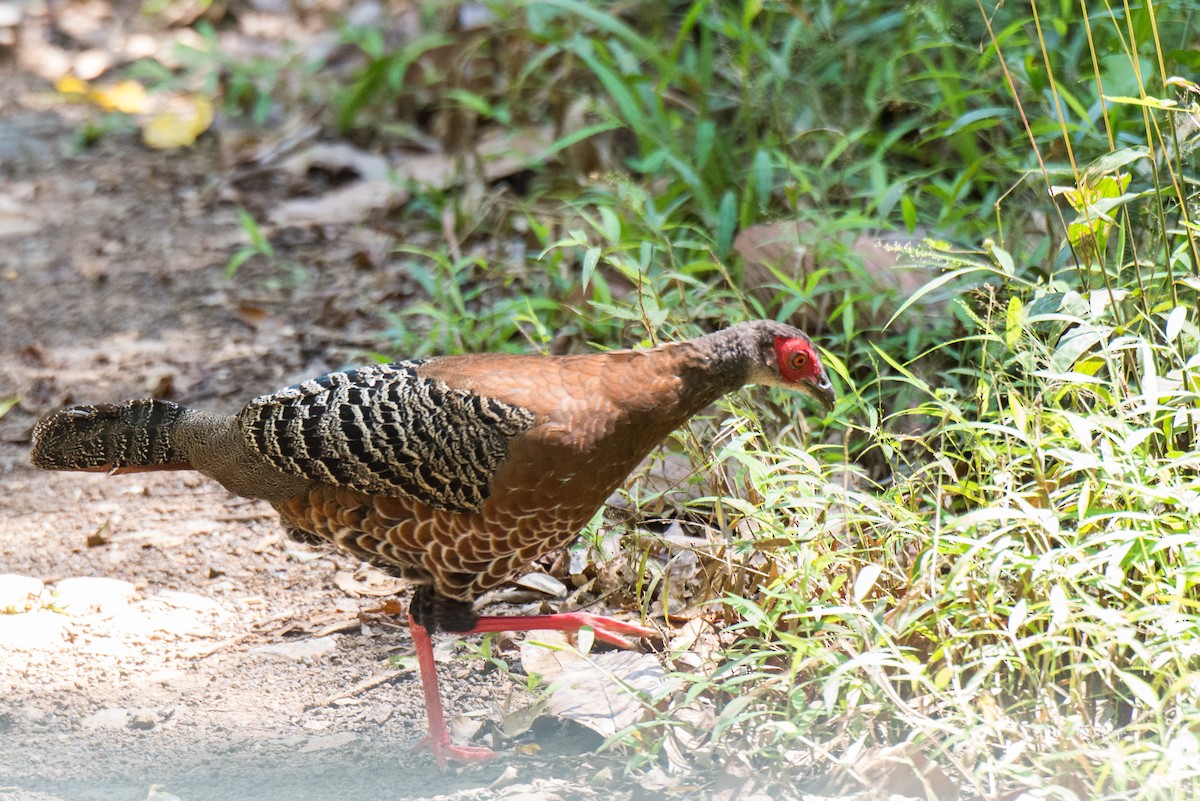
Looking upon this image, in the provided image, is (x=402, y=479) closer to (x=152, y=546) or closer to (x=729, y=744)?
(x=729, y=744)

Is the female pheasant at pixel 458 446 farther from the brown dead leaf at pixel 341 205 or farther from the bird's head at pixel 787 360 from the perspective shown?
the brown dead leaf at pixel 341 205

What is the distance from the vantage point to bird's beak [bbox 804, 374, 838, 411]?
368 cm

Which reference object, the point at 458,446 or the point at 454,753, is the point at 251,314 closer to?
the point at 458,446

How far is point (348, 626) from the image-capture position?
4.06 metres

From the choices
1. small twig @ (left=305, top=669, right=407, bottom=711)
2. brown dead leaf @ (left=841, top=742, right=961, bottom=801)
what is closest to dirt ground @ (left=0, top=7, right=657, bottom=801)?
small twig @ (left=305, top=669, right=407, bottom=711)

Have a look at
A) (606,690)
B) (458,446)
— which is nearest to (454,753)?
(606,690)

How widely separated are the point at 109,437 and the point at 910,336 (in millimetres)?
2606

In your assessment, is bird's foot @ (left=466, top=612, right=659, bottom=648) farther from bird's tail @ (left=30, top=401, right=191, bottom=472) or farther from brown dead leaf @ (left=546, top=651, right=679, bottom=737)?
bird's tail @ (left=30, top=401, right=191, bottom=472)

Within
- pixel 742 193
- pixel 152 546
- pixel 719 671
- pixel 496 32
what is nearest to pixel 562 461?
pixel 719 671

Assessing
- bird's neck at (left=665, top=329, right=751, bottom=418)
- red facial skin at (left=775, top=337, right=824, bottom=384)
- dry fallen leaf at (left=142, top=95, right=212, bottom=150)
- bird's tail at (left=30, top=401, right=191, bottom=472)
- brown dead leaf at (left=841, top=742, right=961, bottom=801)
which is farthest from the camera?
dry fallen leaf at (left=142, top=95, right=212, bottom=150)

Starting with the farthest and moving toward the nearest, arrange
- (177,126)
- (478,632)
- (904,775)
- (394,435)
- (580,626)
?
(177,126), (478,632), (580,626), (394,435), (904,775)

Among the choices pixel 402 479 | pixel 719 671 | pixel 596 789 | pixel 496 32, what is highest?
pixel 496 32

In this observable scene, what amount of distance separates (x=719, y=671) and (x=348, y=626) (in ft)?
4.62

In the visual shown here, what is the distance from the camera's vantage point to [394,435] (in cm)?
353
